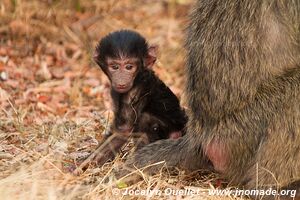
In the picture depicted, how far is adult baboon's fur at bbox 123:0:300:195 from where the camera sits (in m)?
4.47

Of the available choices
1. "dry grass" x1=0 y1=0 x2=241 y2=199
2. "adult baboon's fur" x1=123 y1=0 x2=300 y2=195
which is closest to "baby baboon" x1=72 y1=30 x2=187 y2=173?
"dry grass" x1=0 y1=0 x2=241 y2=199

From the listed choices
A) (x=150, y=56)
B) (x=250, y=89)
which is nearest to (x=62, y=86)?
(x=150, y=56)

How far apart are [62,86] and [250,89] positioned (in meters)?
3.76

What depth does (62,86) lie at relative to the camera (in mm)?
8016

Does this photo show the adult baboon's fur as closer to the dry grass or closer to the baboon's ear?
the dry grass

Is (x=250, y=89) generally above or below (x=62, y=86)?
below

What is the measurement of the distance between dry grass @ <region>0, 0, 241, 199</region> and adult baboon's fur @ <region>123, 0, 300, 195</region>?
0.37 meters

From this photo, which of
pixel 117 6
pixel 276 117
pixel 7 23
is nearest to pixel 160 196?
pixel 276 117

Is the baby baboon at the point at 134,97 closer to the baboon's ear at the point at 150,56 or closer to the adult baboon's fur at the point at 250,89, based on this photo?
the baboon's ear at the point at 150,56

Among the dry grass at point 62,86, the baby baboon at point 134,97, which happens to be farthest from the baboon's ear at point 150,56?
the dry grass at point 62,86

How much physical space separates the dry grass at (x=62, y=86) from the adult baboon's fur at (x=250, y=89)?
1.21 ft

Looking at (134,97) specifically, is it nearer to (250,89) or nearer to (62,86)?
(250,89)

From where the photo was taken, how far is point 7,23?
360 inches

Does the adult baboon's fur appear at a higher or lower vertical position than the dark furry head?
lower
